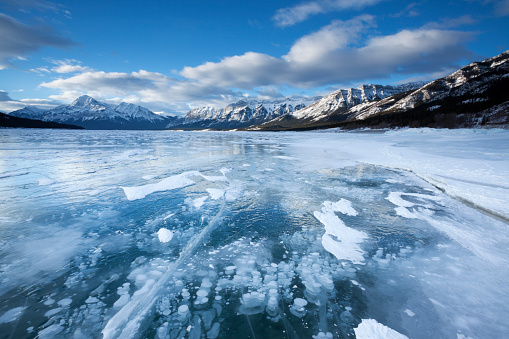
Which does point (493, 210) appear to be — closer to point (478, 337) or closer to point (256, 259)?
point (478, 337)

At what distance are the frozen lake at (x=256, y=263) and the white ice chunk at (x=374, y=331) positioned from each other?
0.5 inches

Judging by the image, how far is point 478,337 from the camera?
8.18ft

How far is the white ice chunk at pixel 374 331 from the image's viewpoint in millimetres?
2555

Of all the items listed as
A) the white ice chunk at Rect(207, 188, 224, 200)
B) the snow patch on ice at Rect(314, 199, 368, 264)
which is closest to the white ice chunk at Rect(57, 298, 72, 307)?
the snow patch on ice at Rect(314, 199, 368, 264)

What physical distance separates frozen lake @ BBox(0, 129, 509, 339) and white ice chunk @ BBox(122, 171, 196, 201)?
158 millimetres

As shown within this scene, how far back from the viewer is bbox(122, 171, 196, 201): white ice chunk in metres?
7.83

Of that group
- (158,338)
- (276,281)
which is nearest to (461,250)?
(276,281)

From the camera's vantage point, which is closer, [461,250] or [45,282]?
[45,282]

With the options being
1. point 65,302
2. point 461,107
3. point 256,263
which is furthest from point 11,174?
point 461,107

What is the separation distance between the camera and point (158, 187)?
8.71m

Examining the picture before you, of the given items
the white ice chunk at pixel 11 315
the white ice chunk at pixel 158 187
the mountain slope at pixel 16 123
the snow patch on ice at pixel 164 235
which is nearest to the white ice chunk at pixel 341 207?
the snow patch on ice at pixel 164 235

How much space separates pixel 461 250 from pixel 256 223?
4074mm

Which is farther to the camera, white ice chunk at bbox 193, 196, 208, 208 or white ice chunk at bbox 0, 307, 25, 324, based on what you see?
white ice chunk at bbox 193, 196, 208, 208

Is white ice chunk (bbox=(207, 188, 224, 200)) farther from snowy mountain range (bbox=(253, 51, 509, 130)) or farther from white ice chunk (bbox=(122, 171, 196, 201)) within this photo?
snowy mountain range (bbox=(253, 51, 509, 130))
